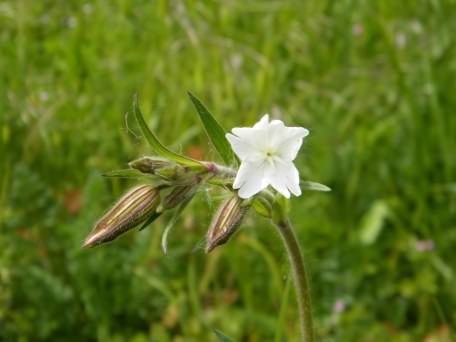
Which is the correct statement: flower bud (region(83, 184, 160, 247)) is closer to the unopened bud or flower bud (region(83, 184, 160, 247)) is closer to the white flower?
the unopened bud

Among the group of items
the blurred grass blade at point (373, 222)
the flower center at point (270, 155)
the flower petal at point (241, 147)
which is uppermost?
the flower petal at point (241, 147)

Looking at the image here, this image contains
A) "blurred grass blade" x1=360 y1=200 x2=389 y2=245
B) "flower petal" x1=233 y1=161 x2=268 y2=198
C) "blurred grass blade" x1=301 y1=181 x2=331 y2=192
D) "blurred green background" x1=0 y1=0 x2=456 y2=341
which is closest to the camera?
"flower petal" x1=233 y1=161 x2=268 y2=198

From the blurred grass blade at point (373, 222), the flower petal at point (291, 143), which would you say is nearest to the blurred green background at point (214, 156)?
the blurred grass blade at point (373, 222)

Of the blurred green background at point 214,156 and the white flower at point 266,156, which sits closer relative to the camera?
the white flower at point 266,156

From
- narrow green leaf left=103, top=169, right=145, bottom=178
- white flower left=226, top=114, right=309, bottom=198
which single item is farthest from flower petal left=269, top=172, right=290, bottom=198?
narrow green leaf left=103, top=169, right=145, bottom=178

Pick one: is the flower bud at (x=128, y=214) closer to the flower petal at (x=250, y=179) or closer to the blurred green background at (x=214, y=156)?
the flower petal at (x=250, y=179)

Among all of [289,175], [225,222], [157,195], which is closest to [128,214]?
[157,195]

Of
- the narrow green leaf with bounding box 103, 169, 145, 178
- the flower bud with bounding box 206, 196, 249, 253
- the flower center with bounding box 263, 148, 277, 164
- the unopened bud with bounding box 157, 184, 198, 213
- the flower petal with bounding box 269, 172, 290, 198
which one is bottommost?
the flower bud with bounding box 206, 196, 249, 253

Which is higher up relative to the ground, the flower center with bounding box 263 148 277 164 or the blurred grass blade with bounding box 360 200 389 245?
the flower center with bounding box 263 148 277 164

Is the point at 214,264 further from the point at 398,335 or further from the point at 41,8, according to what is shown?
the point at 41,8

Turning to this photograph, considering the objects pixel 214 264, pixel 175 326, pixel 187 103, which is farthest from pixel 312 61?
pixel 175 326
